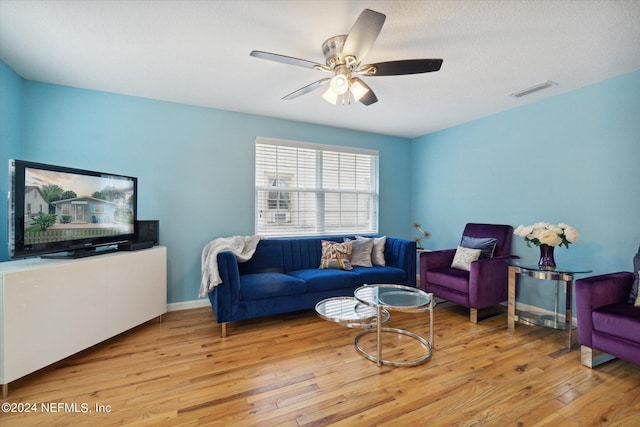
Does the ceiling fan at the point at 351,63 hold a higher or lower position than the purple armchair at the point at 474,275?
higher

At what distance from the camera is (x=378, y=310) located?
219 centimetres

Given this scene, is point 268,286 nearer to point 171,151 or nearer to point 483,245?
point 171,151

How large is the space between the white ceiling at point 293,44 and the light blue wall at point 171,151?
213 mm

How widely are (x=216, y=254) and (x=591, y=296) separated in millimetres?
3105

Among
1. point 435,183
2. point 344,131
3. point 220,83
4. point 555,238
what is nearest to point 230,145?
point 220,83

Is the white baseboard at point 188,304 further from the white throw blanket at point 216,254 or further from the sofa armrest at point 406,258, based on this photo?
the sofa armrest at point 406,258

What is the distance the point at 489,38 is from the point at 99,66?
3241mm

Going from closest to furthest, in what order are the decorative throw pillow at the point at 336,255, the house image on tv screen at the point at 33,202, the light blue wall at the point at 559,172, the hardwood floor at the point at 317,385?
1. the hardwood floor at the point at 317,385
2. the house image on tv screen at the point at 33,202
3. the light blue wall at the point at 559,172
4. the decorative throw pillow at the point at 336,255

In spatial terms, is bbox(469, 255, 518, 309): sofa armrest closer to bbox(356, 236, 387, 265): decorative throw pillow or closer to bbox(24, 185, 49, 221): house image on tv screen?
bbox(356, 236, 387, 265): decorative throw pillow

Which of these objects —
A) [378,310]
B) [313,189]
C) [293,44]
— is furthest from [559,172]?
[293,44]

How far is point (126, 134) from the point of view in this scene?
305 centimetres

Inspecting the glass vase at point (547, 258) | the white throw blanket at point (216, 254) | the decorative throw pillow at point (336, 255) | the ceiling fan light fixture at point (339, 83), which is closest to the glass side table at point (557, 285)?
the glass vase at point (547, 258)

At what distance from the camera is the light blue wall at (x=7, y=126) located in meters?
2.34

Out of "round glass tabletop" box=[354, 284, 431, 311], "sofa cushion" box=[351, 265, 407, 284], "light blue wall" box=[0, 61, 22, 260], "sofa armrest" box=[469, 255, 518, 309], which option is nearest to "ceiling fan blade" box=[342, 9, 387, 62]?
"round glass tabletop" box=[354, 284, 431, 311]
